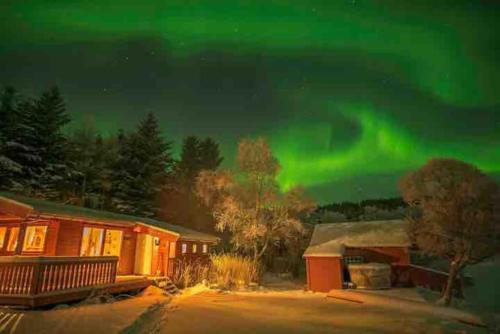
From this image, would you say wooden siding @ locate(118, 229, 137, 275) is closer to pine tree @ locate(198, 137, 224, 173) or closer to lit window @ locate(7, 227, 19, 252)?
lit window @ locate(7, 227, 19, 252)

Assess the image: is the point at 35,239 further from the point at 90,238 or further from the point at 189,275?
the point at 189,275

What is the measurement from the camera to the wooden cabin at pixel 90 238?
12461mm

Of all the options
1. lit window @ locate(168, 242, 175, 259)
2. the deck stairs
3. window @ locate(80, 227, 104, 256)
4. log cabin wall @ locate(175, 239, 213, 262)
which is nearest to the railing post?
window @ locate(80, 227, 104, 256)

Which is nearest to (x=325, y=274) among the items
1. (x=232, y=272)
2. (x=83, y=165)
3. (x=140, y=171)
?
(x=232, y=272)

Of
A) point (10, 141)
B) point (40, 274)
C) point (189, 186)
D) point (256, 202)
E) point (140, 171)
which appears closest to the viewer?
point (40, 274)

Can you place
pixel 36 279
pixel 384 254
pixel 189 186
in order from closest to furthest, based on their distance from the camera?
pixel 36 279
pixel 384 254
pixel 189 186

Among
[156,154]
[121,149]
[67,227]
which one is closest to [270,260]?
[156,154]

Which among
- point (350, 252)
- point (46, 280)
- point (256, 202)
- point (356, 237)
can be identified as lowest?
point (46, 280)

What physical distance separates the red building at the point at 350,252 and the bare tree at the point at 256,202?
2.99m

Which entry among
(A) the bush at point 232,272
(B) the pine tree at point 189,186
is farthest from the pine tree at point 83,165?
(A) the bush at point 232,272

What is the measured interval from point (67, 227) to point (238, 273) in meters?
10.0

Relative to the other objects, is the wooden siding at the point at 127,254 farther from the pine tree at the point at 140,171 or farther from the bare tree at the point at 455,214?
the bare tree at the point at 455,214

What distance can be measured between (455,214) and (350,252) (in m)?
7.66

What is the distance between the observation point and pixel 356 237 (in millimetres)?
21531
